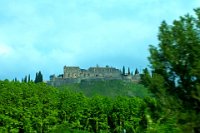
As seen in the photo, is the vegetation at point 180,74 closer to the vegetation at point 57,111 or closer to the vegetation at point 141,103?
the vegetation at point 141,103

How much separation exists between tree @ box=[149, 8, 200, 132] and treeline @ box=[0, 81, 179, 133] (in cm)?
6252

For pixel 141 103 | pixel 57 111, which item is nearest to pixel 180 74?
pixel 141 103

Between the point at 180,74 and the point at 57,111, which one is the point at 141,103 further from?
the point at 57,111

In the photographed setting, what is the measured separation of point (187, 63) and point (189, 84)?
2.54 feet

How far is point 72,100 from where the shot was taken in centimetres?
10456

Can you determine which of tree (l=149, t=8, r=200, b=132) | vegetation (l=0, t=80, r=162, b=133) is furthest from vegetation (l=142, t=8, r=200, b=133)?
vegetation (l=0, t=80, r=162, b=133)

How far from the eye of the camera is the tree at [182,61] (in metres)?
17.1

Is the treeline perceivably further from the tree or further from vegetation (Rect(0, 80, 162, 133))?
the tree

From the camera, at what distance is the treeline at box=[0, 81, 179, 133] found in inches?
3620

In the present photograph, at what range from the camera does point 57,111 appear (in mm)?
100312

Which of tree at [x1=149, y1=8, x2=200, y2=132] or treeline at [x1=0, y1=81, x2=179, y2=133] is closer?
tree at [x1=149, y1=8, x2=200, y2=132]

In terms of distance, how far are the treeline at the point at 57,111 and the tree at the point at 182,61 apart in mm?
62520

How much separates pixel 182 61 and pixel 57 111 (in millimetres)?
84295

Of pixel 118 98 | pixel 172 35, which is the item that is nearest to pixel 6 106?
pixel 118 98
